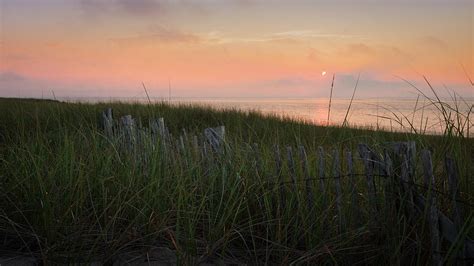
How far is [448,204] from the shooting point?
2.56m

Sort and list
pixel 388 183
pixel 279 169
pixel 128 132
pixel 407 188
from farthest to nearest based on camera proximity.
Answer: pixel 128 132 → pixel 279 169 → pixel 388 183 → pixel 407 188

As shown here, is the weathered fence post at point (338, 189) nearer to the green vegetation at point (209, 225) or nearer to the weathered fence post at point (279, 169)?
the green vegetation at point (209, 225)

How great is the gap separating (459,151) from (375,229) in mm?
735

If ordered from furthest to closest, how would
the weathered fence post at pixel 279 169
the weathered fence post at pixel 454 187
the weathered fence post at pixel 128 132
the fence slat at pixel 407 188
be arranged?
the weathered fence post at pixel 128 132 < the weathered fence post at pixel 279 169 < the fence slat at pixel 407 188 < the weathered fence post at pixel 454 187

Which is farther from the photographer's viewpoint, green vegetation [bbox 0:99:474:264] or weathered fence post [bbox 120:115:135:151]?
weathered fence post [bbox 120:115:135:151]

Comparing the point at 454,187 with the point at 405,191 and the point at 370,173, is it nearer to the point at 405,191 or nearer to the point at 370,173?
the point at 405,191

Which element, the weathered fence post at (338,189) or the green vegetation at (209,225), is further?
the weathered fence post at (338,189)

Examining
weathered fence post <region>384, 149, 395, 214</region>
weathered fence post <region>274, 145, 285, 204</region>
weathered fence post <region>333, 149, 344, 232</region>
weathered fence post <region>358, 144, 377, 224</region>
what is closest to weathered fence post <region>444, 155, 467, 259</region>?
weathered fence post <region>384, 149, 395, 214</region>

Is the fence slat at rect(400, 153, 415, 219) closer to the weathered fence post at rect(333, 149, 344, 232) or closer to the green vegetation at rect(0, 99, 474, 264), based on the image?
the green vegetation at rect(0, 99, 474, 264)

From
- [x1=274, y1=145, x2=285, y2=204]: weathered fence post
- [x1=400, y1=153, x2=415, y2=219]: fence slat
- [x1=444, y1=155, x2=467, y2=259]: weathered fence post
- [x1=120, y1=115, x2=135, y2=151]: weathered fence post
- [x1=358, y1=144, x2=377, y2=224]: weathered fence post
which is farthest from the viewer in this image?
[x1=120, y1=115, x2=135, y2=151]: weathered fence post

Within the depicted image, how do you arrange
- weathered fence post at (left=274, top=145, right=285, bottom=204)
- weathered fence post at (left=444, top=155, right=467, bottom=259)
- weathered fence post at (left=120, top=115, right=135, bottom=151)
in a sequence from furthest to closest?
weathered fence post at (left=120, top=115, right=135, bottom=151)
weathered fence post at (left=274, top=145, right=285, bottom=204)
weathered fence post at (left=444, top=155, right=467, bottom=259)

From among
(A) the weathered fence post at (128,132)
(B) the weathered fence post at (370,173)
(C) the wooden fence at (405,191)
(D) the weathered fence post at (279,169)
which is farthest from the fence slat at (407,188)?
(A) the weathered fence post at (128,132)

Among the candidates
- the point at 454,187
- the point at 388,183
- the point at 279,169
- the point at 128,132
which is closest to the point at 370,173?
the point at 388,183

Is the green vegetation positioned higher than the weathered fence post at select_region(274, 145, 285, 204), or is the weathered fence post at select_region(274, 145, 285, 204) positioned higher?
the weathered fence post at select_region(274, 145, 285, 204)
